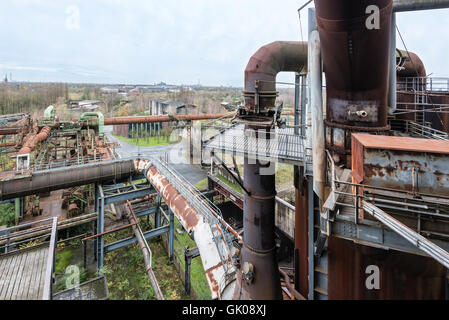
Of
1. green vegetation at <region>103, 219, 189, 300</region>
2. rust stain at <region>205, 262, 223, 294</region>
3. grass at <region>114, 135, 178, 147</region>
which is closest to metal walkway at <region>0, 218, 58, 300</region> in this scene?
rust stain at <region>205, 262, 223, 294</region>

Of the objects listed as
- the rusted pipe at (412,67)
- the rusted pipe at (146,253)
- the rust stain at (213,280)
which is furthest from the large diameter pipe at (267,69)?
the rusted pipe at (146,253)

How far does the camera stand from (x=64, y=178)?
462 inches

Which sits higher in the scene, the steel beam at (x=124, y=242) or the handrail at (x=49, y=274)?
the handrail at (x=49, y=274)

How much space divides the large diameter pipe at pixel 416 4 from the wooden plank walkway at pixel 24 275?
10.5m

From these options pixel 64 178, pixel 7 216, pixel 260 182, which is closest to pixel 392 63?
pixel 260 182

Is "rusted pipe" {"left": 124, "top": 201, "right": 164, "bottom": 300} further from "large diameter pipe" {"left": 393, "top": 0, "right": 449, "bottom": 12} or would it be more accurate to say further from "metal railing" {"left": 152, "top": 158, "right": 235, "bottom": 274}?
"large diameter pipe" {"left": 393, "top": 0, "right": 449, "bottom": 12}

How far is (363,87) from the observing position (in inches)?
203

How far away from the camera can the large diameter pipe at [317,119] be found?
5.27m

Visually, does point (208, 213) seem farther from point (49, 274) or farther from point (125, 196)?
point (125, 196)

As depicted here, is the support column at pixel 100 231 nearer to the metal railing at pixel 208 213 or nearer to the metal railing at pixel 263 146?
the metal railing at pixel 208 213

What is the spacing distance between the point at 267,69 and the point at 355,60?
2633 mm

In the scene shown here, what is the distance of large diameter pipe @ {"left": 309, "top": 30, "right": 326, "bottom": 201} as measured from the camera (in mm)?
5266

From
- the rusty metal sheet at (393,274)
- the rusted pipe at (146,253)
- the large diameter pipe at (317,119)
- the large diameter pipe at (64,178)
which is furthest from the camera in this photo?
the large diameter pipe at (64,178)
